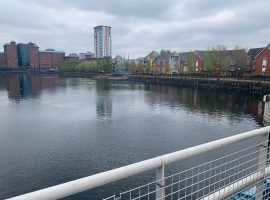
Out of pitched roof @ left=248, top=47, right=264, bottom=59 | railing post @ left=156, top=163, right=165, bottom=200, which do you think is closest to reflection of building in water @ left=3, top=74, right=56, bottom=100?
railing post @ left=156, top=163, right=165, bottom=200

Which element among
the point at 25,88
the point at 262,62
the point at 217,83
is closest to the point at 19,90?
the point at 25,88

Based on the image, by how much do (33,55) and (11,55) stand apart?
15.0 m

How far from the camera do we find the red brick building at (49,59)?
17262 centimetres

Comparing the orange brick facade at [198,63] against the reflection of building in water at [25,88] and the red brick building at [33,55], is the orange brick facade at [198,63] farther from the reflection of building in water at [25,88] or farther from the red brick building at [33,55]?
the red brick building at [33,55]

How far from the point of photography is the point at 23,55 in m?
170

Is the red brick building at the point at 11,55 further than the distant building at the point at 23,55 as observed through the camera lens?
No

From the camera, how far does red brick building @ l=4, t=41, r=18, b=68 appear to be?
167 m

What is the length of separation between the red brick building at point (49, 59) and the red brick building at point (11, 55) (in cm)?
1646

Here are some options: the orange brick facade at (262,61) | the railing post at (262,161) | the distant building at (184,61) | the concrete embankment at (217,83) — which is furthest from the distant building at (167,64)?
the railing post at (262,161)

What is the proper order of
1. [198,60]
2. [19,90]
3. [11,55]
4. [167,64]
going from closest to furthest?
[19,90] < [198,60] < [167,64] < [11,55]

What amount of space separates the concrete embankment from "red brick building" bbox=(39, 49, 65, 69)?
10411cm

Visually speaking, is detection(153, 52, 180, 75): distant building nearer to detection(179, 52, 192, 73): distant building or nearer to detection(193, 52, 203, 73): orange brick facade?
detection(179, 52, 192, 73): distant building

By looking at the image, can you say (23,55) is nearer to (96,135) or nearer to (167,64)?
(167,64)

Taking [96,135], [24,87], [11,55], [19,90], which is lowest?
[96,135]
